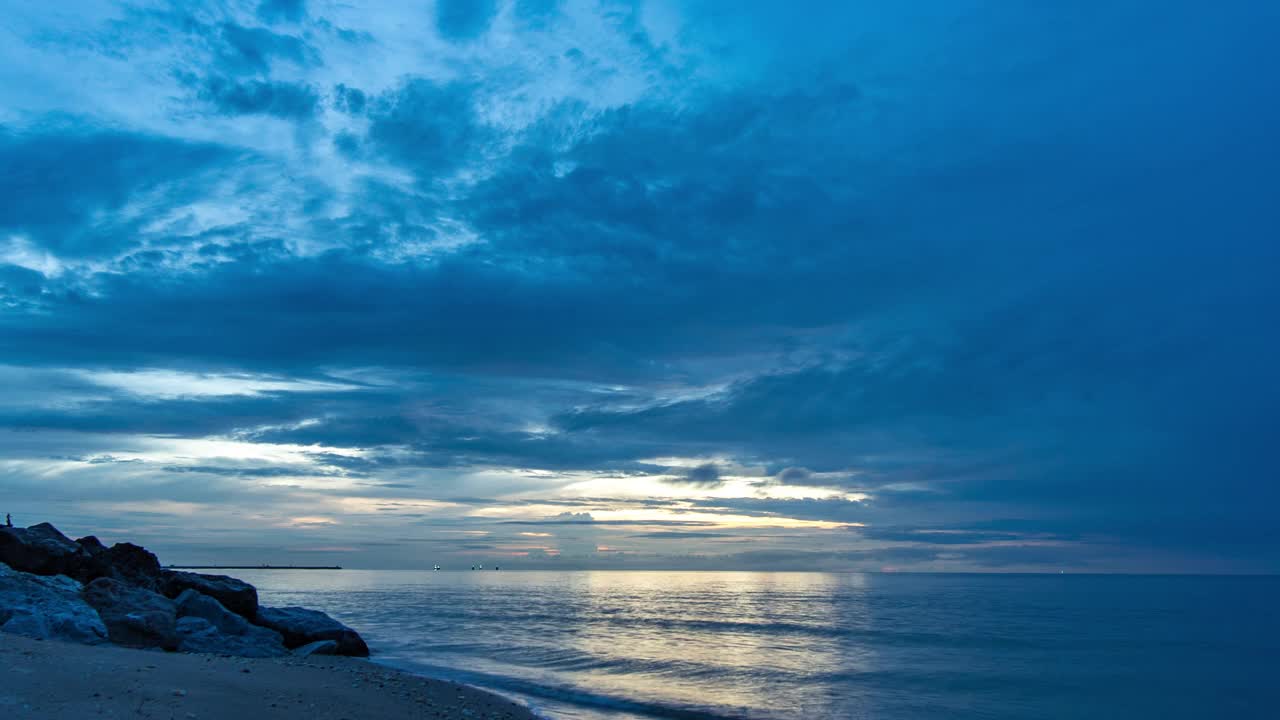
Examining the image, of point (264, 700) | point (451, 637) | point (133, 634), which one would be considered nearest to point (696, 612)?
point (451, 637)

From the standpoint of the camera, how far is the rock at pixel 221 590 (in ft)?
114

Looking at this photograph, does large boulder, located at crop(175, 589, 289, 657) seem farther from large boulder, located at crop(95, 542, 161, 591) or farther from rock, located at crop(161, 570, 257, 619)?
large boulder, located at crop(95, 542, 161, 591)

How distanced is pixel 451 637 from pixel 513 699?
24.3 meters

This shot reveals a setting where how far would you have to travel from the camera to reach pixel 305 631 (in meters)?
34.8

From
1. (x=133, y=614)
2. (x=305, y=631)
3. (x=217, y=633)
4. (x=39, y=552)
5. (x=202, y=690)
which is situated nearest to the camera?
(x=202, y=690)

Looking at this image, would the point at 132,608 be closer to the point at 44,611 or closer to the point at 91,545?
the point at 44,611

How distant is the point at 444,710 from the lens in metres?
20.1

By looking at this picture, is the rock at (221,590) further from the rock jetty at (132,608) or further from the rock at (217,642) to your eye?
the rock at (217,642)

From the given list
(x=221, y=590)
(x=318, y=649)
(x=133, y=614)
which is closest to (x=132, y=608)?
(x=133, y=614)

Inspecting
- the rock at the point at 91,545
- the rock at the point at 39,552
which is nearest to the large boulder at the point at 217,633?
the rock at the point at 39,552

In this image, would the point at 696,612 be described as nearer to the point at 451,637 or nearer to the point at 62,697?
the point at 451,637

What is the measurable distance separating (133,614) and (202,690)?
42.3 feet

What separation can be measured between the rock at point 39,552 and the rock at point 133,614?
16.5 feet

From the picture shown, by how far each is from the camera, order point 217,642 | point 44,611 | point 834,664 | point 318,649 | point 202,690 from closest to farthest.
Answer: point 202,690
point 44,611
point 217,642
point 318,649
point 834,664
